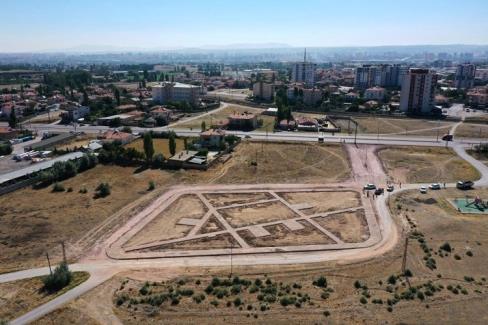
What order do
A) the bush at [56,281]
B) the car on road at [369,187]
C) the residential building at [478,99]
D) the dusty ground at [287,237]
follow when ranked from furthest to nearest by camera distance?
the residential building at [478,99] < the car on road at [369,187] < the dusty ground at [287,237] < the bush at [56,281]

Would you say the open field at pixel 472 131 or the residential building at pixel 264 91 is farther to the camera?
the residential building at pixel 264 91

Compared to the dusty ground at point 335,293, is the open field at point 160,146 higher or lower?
higher

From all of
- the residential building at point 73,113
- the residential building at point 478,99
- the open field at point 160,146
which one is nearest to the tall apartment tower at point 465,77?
the residential building at point 478,99

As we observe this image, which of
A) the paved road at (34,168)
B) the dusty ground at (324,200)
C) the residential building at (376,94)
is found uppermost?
the residential building at (376,94)

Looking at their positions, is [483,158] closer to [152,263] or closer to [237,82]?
[152,263]

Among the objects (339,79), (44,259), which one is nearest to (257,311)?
(44,259)

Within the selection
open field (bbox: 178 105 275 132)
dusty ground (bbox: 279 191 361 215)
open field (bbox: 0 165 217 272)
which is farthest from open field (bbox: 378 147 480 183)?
open field (bbox: 0 165 217 272)

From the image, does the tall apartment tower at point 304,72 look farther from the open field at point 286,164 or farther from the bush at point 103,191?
the bush at point 103,191
